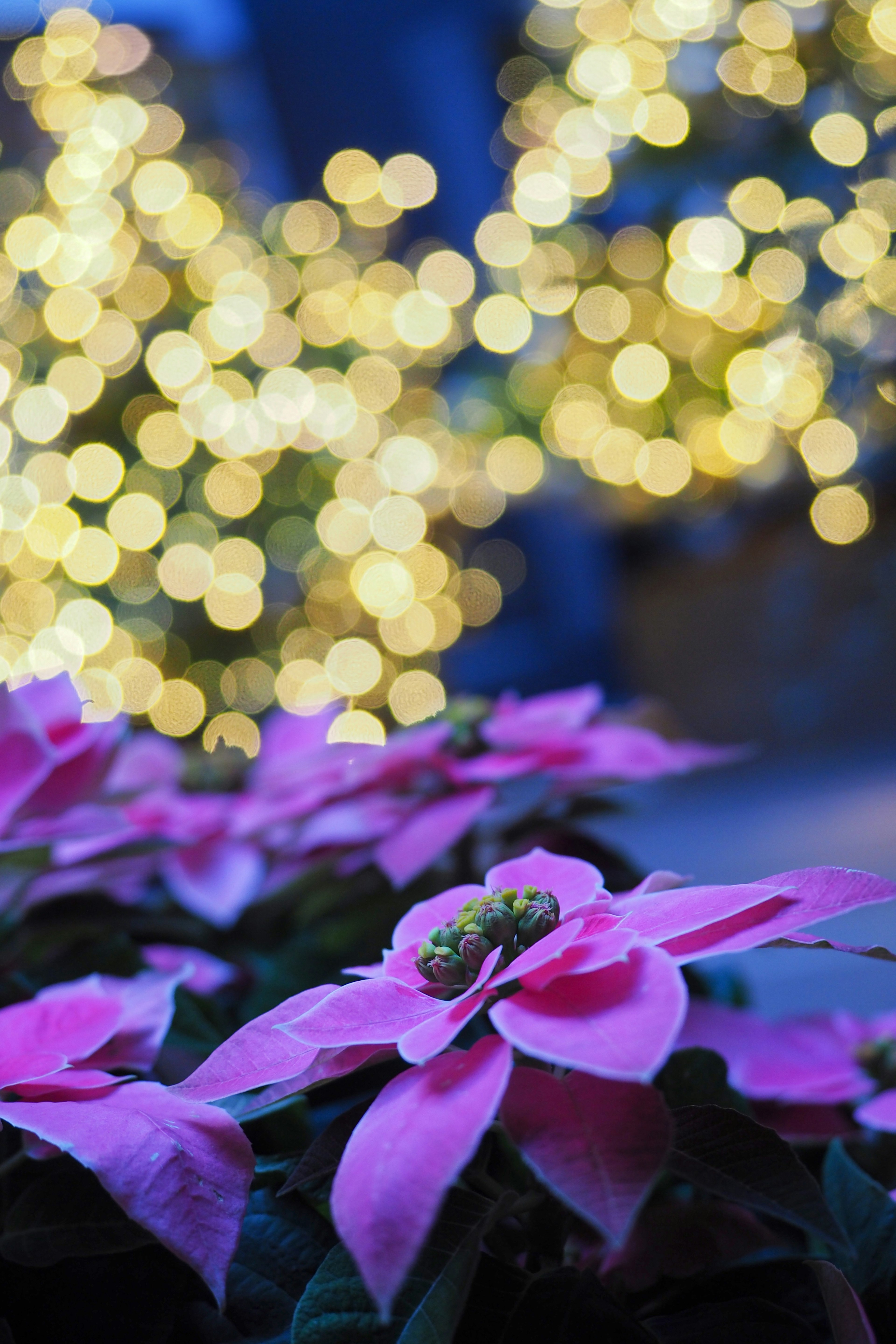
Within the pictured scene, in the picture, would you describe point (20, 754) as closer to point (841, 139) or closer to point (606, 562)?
point (841, 139)

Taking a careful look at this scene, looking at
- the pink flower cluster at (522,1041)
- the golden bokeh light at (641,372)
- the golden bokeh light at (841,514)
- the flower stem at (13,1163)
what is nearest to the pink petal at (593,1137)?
the pink flower cluster at (522,1041)

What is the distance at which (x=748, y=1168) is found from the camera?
0.55 ft

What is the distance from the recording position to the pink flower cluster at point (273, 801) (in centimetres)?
30

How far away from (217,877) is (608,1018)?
0.70 feet

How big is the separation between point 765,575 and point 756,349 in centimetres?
45

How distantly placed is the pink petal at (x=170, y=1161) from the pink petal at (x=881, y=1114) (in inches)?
5.0

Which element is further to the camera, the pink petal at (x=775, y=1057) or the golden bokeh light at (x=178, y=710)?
the golden bokeh light at (x=178, y=710)

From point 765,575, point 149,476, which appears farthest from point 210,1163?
point 765,575

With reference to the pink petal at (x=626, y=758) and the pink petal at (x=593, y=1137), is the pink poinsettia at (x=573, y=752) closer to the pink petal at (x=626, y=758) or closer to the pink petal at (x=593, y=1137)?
the pink petal at (x=626, y=758)

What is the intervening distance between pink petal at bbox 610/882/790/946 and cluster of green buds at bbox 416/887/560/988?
0.05 ft

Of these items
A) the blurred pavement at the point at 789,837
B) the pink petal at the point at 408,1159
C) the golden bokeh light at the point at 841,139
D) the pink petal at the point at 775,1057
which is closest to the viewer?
the pink petal at the point at 408,1159

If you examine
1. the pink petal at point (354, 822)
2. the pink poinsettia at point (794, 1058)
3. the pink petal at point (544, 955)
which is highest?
the pink petal at point (544, 955)

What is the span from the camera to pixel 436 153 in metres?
1.74

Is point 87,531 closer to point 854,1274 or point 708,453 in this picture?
point 708,453
